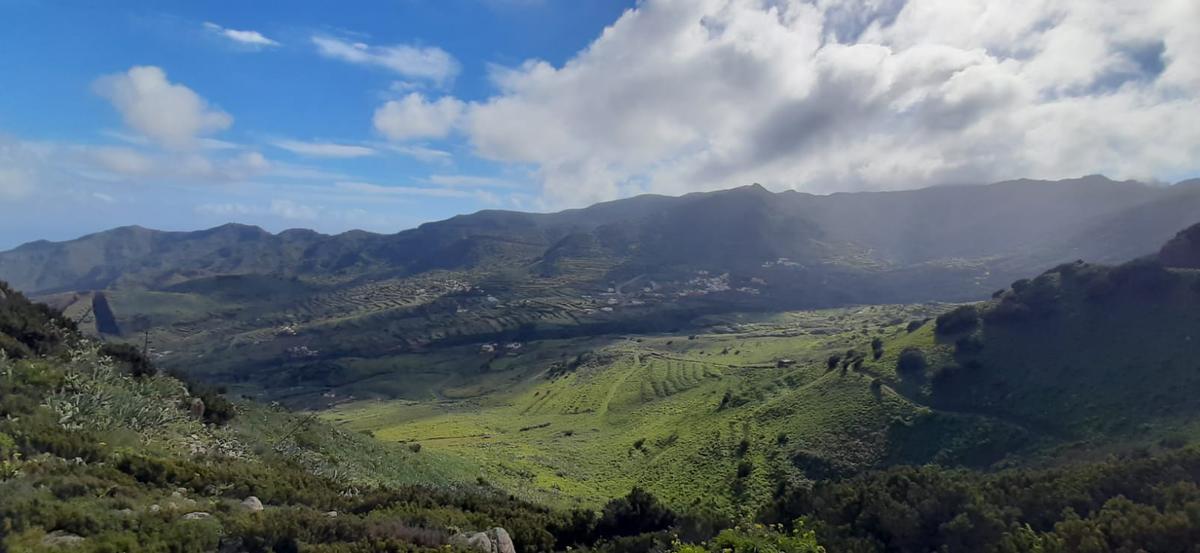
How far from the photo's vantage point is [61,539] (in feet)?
41.3

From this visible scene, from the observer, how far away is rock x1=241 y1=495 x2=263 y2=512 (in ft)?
54.2

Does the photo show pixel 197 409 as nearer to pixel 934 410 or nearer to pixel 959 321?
pixel 934 410

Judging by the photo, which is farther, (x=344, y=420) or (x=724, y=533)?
(x=344, y=420)

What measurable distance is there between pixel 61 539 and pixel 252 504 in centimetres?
478

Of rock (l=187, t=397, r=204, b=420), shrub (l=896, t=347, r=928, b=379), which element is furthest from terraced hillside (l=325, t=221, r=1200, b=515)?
rock (l=187, t=397, r=204, b=420)

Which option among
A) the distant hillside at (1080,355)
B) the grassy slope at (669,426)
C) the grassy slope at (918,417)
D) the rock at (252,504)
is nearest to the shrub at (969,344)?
the distant hillside at (1080,355)

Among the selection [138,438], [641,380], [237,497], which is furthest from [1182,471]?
[641,380]

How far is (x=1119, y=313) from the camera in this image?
53.9 m

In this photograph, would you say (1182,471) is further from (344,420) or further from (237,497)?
(344,420)

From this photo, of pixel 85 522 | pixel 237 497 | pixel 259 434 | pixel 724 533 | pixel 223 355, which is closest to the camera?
pixel 85 522

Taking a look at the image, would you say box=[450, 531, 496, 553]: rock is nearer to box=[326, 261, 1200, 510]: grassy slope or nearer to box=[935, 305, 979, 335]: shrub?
box=[326, 261, 1200, 510]: grassy slope

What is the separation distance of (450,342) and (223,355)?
68.8 m

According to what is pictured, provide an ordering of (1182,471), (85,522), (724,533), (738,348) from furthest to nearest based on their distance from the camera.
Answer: (738,348)
(1182,471)
(724,533)
(85,522)

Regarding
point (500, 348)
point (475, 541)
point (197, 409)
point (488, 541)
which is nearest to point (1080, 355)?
point (488, 541)
